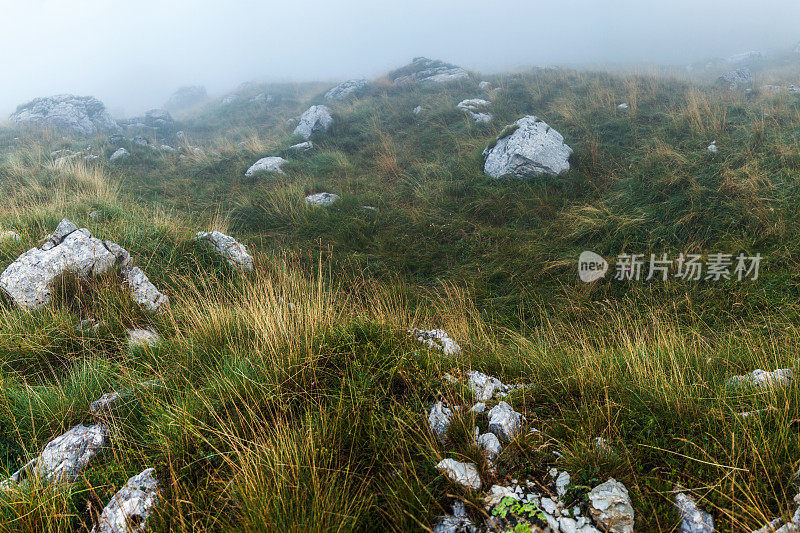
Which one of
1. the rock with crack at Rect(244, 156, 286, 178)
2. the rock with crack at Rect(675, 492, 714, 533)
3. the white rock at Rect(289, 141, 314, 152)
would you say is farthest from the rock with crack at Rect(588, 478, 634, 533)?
the white rock at Rect(289, 141, 314, 152)

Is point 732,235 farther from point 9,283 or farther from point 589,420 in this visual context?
point 9,283

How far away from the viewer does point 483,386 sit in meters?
2.79

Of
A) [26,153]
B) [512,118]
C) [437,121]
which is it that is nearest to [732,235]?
[512,118]

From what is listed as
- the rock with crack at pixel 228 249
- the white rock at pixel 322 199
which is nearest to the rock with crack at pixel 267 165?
the white rock at pixel 322 199

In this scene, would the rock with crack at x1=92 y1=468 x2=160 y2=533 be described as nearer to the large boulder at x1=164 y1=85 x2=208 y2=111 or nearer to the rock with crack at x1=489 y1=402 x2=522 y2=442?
the rock with crack at x1=489 y1=402 x2=522 y2=442

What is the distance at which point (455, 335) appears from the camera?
3.93 meters

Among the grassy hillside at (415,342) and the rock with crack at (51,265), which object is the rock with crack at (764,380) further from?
the rock with crack at (51,265)

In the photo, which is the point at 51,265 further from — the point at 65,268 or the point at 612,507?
the point at 612,507

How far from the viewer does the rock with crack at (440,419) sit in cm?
236

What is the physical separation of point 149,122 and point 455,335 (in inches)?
1175

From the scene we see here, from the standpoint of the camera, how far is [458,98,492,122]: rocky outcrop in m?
13.7

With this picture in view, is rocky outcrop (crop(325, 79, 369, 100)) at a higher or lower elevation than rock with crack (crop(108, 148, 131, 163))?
higher

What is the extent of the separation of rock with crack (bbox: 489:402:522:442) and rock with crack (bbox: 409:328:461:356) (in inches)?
32.1

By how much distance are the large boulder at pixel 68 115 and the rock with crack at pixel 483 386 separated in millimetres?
25931
